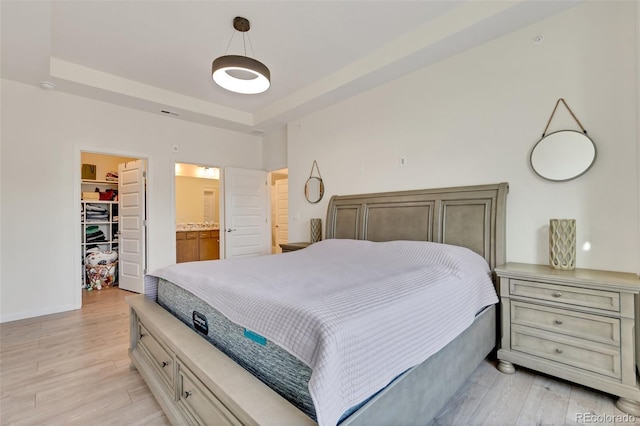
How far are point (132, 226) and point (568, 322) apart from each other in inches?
203

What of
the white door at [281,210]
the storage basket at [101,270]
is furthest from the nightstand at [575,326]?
the storage basket at [101,270]

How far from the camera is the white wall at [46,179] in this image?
3184mm

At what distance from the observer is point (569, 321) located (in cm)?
185

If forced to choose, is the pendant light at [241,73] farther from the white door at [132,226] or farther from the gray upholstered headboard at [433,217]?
the white door at [132,226]

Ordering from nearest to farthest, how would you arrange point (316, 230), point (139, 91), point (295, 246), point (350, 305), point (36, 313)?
point (350, 305) → point (36, 313) → point (139, 91) → point (295, 246) → point (316, 230)

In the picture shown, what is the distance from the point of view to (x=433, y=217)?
9.18 ft

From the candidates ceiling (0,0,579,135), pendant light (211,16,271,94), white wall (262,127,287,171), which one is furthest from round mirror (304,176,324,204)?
pendant light (211,16,271,94)

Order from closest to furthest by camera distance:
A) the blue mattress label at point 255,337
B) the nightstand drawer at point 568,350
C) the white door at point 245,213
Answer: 1. the blue mattress label at point 255,337
2. the nightstand drawer at point 568,350
3. the white door at point 245,213

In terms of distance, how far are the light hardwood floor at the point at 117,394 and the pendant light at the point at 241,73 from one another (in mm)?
2354

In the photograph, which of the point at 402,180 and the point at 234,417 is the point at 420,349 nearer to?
the point at 234,417

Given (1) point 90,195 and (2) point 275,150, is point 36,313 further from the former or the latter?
(2) point 275,150

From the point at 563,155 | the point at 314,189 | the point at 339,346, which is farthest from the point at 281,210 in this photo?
the point at 339,346

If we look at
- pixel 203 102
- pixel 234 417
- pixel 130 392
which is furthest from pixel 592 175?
pixel 203 102

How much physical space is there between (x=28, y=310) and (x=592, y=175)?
561cm
